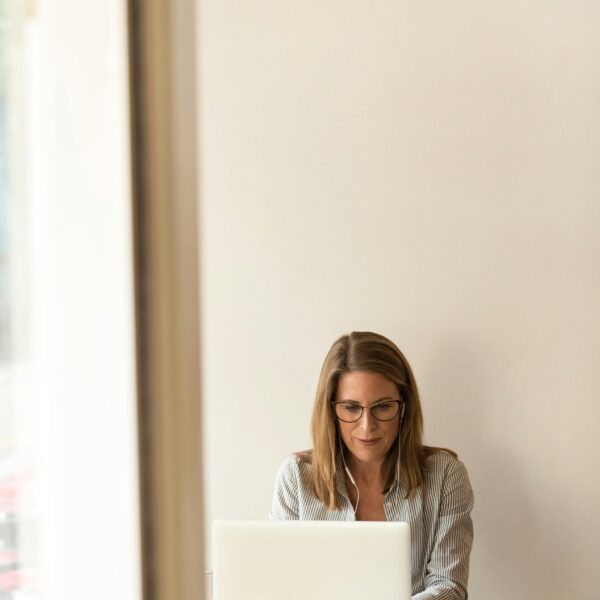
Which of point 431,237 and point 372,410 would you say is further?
point 431,237

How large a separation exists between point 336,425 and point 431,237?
1.77 feet

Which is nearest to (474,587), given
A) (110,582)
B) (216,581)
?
(216,581)

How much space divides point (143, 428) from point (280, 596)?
1.33m

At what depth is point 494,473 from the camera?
Answer: 8.02 ft

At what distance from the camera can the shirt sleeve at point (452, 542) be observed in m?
2.17

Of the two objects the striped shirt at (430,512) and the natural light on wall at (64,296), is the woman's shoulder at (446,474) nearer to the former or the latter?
the striped shirt at (430,512)

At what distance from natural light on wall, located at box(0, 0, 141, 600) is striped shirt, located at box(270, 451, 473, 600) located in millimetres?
1766

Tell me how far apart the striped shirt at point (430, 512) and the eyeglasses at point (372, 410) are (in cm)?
14

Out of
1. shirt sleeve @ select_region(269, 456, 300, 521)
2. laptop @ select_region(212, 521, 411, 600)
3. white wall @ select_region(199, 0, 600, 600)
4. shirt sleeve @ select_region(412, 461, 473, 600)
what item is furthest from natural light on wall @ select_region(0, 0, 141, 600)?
white wall @ select_region(199, 0, 600, 600)

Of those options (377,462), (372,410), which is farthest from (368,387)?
(377,462)

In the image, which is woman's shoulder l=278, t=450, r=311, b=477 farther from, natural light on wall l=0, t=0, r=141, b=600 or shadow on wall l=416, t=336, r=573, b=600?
natural light on wall l=0, t=0, r=141, b=600

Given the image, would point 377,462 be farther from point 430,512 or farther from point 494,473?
point 494,473

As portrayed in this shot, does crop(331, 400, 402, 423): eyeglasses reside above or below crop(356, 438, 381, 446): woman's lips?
above

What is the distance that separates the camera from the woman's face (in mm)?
2275
